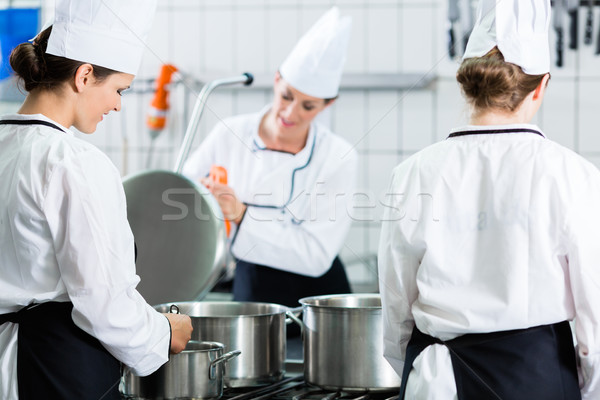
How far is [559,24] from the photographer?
230cm

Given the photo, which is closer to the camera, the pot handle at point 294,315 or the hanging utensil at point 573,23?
the pot handle at point 294,315

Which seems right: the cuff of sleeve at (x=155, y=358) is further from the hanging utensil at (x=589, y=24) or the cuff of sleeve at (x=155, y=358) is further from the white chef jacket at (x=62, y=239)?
the hanging utensil at (x=589, y=24)

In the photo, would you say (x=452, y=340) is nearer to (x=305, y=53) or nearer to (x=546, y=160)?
(x=546, y=160)

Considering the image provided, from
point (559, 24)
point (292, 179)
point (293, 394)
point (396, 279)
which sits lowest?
point (293, 394)

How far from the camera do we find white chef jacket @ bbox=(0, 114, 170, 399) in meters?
0.88

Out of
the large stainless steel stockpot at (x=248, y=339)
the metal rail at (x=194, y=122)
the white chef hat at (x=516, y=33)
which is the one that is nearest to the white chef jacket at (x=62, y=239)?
the large stainless steel stockpot at (x=248, y=339)

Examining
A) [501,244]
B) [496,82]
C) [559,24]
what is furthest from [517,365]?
Answer: [559,24]

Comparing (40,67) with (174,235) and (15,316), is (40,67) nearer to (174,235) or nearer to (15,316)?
(15,316)

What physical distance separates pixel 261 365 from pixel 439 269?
0.36 m

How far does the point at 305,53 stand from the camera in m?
1.98

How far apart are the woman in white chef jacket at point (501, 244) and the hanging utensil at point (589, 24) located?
1469mm

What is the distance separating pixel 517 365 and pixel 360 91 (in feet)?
5.65

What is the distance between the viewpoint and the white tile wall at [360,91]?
2.42 m

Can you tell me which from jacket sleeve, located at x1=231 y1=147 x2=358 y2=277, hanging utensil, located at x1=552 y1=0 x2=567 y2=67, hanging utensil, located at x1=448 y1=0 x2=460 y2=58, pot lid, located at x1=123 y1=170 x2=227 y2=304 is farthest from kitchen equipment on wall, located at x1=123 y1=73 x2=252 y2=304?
hanging utensil, located at x1=552 y1=0 x2=567 y2=67
